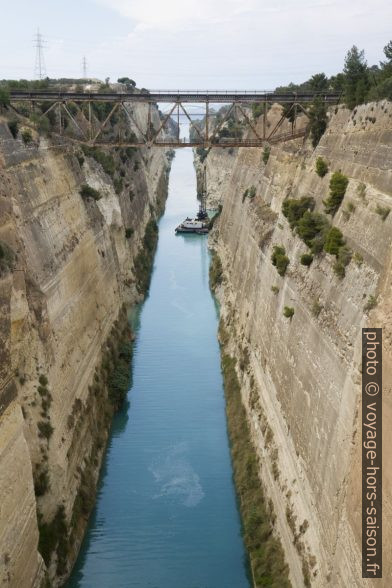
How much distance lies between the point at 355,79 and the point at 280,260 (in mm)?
10479

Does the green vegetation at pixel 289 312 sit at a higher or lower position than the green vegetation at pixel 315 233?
lower

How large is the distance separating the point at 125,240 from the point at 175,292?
5.93 meters

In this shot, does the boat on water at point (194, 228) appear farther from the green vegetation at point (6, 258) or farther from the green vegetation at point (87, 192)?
the green vegetation at point (6, 258)

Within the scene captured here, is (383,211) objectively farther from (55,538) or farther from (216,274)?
(216,274)

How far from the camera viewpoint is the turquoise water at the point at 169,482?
56.0ft

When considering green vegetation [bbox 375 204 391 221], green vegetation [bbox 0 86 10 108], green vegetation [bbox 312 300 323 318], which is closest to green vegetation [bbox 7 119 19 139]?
green vegetation [bbox 0 86 10 108]

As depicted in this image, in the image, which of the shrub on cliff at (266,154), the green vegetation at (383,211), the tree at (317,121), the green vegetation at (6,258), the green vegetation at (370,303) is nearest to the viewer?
the green vegetation at (370,303)

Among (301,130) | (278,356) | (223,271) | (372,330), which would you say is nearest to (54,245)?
(278,356)

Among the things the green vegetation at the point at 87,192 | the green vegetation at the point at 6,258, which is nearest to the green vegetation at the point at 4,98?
the green vegetation at the point at 87,192

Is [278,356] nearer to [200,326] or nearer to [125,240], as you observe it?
[200,326]

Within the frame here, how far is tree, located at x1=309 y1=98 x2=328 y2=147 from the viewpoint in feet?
86.6

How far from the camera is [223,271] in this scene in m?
40.4

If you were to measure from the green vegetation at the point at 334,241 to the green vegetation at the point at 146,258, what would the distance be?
24.4 metres

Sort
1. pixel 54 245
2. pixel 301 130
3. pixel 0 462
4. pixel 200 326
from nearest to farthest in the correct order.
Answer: pixel 0 462 → pixel 54 245 → pixel 301 130 → pixel 200 326
